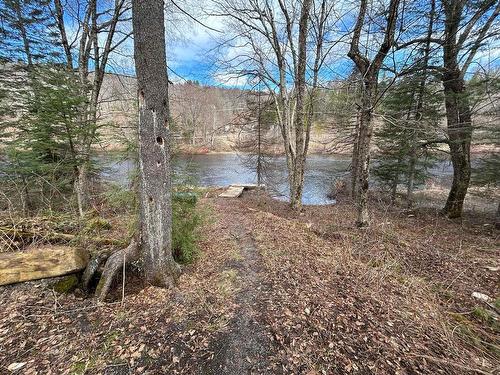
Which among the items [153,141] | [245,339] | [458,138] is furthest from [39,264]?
[458,138]

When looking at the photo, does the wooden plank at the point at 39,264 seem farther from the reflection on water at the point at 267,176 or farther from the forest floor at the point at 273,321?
the reflection on water at the point at 267,176

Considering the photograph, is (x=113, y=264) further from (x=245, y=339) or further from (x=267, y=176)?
A: (x=267, y=176)

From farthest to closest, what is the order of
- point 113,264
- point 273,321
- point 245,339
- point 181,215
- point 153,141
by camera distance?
point 181,215, point 113,264, point 153,141, point 273,321, point 245,339

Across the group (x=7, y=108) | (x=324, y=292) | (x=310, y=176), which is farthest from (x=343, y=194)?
(x=7, y=108)

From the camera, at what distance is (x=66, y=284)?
2.99 metres

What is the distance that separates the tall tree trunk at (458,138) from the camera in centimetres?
741

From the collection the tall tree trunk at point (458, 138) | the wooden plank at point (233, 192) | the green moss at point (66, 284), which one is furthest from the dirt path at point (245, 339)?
the wooden plank at point (233, 192)

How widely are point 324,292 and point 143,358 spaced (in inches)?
85.8

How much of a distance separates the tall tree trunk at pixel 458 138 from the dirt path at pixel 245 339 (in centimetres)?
778

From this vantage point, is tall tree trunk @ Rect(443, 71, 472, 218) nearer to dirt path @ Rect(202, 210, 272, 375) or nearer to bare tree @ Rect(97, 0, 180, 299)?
dirt path @ Rect(202, 210, 272, 375)

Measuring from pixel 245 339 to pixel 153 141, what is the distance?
2.46m

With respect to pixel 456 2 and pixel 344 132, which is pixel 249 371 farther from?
pixel 344 132

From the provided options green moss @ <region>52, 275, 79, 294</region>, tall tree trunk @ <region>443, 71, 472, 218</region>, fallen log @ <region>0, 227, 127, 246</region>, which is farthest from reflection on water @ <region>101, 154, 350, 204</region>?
tall tree trunk @ <region>443, 71, 472, 218</region>

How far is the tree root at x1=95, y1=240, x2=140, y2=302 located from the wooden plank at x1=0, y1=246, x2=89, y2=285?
38 centimetres
